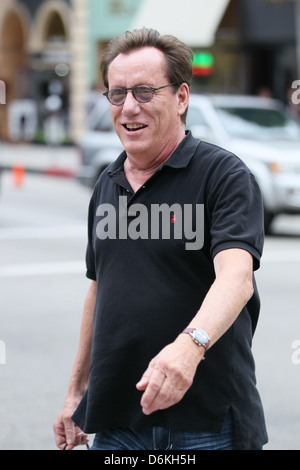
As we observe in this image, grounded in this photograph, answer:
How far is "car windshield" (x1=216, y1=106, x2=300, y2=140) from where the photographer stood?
1316cm

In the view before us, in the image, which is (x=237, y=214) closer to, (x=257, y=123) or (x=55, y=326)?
(x=55, y=326)

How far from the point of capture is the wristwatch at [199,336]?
2285 millimetres

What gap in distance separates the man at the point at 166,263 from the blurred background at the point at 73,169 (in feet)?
1.36

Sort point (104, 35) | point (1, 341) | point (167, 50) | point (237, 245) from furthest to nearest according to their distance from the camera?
point (104, 35), point (1, 341), point (167, 50), point (237, 245)

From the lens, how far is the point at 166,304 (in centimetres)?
257

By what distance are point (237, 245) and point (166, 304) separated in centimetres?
27

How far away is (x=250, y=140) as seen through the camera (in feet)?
42.0

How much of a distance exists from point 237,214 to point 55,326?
5032mm

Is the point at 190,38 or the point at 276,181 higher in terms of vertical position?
the point at 190,38

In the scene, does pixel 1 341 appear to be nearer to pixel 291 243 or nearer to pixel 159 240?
pixel 159 240
